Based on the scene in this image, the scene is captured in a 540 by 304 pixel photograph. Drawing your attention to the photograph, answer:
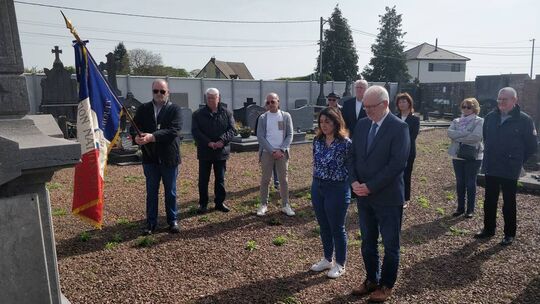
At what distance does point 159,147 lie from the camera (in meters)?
5.31

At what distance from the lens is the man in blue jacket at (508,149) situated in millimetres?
5059

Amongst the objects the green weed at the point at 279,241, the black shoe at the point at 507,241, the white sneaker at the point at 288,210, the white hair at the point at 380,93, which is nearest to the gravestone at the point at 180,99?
the white sneaker at the point at 288,210

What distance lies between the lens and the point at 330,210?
13.5 ft

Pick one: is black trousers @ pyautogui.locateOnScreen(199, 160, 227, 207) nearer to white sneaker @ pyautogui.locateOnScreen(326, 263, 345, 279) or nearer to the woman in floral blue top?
the woman in floral blue top

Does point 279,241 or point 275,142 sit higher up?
point 275,142

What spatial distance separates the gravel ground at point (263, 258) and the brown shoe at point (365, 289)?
77 mm

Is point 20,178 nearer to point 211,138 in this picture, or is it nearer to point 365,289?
point 365,289

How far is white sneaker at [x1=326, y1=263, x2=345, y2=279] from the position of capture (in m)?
4.22

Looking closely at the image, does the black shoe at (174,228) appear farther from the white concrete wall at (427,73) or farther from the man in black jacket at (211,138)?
the white concrete wall at (427,73)

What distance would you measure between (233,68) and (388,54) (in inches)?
935

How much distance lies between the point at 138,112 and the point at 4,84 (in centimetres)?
314

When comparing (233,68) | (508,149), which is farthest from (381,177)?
(233,68)

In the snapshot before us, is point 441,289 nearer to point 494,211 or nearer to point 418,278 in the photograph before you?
point 418,278

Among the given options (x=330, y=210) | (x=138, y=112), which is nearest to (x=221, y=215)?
(x=138, y=112)
